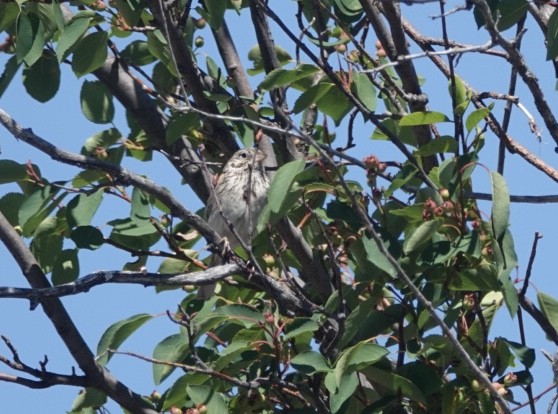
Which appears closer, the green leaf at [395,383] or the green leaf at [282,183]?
the green leaf at [282,183]

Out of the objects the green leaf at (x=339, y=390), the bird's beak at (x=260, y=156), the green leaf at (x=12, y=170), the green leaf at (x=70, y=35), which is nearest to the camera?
the green leaf at (x=339, y=390)

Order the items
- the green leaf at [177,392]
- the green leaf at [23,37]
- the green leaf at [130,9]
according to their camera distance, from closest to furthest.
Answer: the green leaf at [177,392] < the green leaf at [23,37] < the green leaf at [130,9]

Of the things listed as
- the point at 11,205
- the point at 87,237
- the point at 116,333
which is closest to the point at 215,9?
the point at 87,237

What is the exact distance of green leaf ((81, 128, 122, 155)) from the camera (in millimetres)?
6594

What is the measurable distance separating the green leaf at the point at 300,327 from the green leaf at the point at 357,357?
0.22 meters

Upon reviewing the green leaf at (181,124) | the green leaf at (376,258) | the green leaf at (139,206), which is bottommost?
the green leaf at (376,258)

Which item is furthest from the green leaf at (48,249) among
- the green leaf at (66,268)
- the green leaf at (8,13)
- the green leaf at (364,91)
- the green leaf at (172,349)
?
the green leaf at (364,91)

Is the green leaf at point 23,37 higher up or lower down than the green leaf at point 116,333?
higher up

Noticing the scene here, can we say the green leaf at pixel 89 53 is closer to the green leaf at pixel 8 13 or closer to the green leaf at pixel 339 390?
the green leaf at pixel 8 13

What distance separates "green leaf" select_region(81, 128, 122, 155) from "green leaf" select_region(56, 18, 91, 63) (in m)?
0.82

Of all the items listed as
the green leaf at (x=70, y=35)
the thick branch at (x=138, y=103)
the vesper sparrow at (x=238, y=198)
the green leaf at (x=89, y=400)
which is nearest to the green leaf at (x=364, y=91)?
the thick branch at (x=138, y=103)

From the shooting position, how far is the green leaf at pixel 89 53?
5.96 meters

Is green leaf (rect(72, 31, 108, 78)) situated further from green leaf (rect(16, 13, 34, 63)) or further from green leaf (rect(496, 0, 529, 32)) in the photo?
green leaf (rect(496, 0, 529, 32))

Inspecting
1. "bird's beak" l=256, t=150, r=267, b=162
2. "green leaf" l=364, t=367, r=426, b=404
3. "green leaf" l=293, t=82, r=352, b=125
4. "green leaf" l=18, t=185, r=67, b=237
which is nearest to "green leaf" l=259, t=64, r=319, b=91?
"green leaf" l=293, t=82, r=352, b=125
